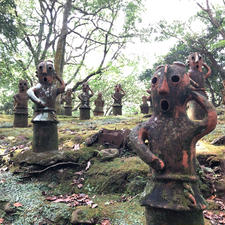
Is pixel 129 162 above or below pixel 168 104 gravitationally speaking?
below

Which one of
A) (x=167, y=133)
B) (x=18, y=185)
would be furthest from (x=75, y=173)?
(x=167, y=133)

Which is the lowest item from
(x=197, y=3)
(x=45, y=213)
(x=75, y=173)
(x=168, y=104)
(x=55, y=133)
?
(x=45, y=213)

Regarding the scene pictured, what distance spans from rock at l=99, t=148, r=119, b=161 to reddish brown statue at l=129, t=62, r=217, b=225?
2000 millimetres

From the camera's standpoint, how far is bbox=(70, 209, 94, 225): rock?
2.81m

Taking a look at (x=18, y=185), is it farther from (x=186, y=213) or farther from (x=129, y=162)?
(x=186, y=213)

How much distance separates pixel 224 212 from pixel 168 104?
1.74 metres

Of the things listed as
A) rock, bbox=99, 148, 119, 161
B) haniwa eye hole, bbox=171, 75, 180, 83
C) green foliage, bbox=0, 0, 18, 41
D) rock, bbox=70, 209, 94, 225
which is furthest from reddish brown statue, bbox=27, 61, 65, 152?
green foliage, bbox=0, 0, 18, 41

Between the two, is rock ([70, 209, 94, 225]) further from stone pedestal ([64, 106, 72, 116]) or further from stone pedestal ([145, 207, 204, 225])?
stone pedestal ([64, 106, 72, 116])

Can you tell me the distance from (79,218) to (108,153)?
5.38 feet

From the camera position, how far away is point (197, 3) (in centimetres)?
1225

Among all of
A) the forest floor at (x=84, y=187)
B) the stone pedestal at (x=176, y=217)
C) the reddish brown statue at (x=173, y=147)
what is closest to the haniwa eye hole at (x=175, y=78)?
the reddish brown statue at (x=173, y=147)

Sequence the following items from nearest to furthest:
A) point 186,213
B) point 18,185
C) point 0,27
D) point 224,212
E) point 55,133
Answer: point 186,213, point 224,212, point 18,185, point 55,133, point 0,27

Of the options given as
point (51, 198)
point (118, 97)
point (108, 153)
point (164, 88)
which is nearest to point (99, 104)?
point (118, 97)

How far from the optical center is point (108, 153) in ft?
14.3
